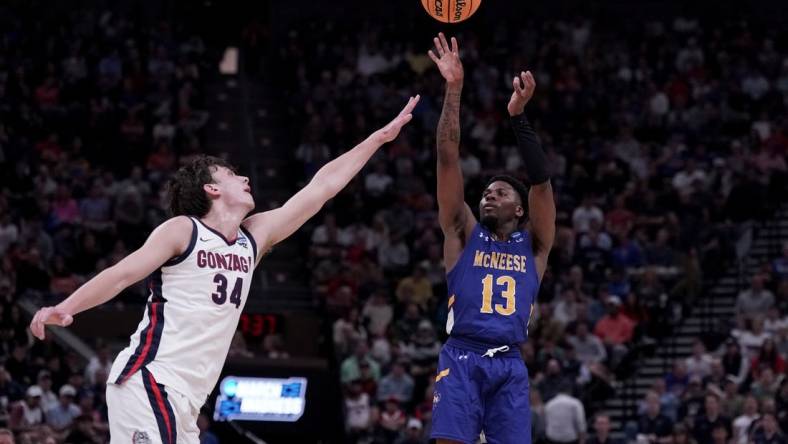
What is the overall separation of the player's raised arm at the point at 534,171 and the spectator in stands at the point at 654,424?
30.0 feet

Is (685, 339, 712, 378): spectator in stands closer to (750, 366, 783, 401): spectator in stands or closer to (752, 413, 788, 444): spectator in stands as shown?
(750, 366, 783, 401): spectator in stands

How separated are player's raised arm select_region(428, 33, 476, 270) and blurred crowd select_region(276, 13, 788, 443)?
28.7 feet

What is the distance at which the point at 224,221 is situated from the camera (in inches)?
275

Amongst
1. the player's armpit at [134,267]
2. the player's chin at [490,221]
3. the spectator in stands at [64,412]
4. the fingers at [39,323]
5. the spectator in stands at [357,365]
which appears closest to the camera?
the fingers at [39,323]

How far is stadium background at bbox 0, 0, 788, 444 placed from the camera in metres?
18.8

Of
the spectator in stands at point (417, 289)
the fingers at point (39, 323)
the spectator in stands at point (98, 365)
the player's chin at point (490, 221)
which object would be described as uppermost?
the player's chin at point (490, 221)

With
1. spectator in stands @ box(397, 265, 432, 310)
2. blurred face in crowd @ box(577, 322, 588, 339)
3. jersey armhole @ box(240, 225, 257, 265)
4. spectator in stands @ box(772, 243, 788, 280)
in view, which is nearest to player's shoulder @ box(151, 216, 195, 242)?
jersey armhole @ box(240, 225, 257, 265)

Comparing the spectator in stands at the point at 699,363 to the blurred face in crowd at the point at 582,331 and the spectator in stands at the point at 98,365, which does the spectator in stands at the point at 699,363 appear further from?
the spectator in stands at the point at 98,365

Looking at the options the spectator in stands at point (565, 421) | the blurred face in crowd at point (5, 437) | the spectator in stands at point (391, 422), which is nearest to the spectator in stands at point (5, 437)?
the blurred face in crowd at point (5, 437)

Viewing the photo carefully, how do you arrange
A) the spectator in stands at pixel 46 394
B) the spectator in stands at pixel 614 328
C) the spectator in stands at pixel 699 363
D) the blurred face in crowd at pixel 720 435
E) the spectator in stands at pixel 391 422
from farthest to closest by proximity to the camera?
the spectator in stands at pixel 614 328 → the spectator in stands at pixel 699 363 → the spectator in stands at pixel 391 422 → the spectator in stands at pixel 46 394 → the blurred face in crowd at pixel 720 435

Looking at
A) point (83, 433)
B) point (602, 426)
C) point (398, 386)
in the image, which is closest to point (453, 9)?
point (602, 426)

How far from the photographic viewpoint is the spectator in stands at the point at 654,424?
17359 millimetres

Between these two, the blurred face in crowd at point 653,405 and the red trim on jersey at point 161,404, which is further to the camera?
the blurred face in crowd at point 653,405

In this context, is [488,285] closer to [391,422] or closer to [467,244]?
[467,244]
